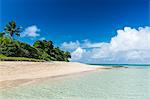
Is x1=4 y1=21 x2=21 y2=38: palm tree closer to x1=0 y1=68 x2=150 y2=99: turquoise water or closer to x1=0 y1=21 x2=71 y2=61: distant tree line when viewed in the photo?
x1=0 y1=21 x2=71 y2=61: distant tree line

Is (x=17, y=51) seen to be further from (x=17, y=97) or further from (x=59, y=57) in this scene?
(x=17, y=97)

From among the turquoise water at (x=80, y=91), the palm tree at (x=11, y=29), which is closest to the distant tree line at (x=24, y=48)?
the palm tree at (x=11, y=29)

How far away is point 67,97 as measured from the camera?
29.8ft

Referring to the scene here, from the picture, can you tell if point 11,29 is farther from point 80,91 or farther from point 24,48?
point 80,91

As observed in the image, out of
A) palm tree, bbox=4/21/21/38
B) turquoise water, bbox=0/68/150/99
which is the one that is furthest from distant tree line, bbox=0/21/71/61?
turquoise water, bbox=0/68/150/99

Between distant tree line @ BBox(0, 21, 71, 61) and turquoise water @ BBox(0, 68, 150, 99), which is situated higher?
distant tree line @ BBox(0, 21, 71, 61)

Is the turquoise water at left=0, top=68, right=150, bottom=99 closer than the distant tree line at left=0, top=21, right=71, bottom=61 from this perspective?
Yes

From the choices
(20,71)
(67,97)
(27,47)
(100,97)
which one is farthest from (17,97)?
(27,47)

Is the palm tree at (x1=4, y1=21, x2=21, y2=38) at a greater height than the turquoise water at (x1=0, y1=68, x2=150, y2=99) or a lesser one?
greater

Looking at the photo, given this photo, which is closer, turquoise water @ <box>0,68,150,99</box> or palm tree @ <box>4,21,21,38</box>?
turquoise water @ <box>0,68,150,99</box>

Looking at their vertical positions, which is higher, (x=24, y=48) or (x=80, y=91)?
(x=24, y=48)

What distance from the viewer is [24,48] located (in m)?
37.5

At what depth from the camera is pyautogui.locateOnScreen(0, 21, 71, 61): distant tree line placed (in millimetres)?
33094

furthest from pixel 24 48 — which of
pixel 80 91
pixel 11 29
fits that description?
pixel 80 91
